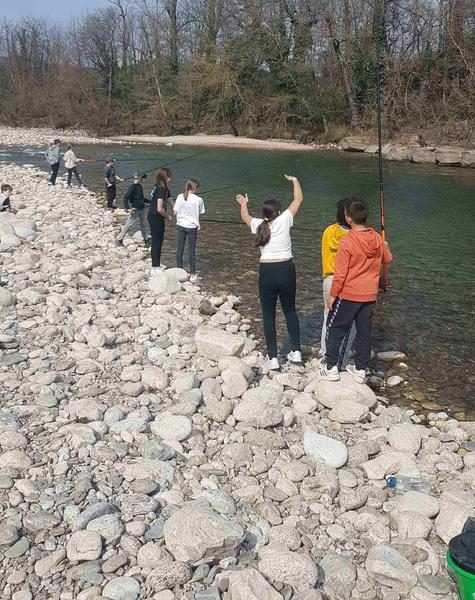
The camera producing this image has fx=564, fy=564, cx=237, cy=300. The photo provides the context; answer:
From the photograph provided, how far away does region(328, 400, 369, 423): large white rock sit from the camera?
475 centimetres

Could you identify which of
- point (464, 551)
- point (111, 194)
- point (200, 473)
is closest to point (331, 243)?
point (200, 473)

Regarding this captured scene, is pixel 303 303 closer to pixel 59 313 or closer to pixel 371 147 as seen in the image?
pixel 59 313

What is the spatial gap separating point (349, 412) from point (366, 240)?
4.86 feet

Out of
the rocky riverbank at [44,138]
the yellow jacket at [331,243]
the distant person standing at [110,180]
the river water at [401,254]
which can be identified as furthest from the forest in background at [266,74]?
the yellow jacket at [331,243]

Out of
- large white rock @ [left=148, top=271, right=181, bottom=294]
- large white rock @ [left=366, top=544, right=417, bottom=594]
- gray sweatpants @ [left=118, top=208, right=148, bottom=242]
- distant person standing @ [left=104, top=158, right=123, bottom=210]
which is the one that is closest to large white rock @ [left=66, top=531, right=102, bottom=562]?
large white rock @ [left=366, top=544, right=417, bottom=594]

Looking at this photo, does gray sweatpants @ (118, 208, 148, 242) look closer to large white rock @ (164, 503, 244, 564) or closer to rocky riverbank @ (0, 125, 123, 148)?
large white rock @ (164, 503, 244, 564)

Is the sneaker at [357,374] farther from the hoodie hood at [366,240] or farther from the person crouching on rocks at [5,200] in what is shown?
the person crouching on rocks at [5,200]

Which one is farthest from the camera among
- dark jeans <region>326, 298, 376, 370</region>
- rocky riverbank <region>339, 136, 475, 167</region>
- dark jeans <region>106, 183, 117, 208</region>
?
rocky riverbank <region>339, 136, 475, 167</region>

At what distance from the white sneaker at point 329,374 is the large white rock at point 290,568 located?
226 cm

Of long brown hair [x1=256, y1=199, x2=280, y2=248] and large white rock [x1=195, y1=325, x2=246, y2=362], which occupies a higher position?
long brown hair [x1=256, y1=199, x2=280, y2=248]

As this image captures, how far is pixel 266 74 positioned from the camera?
1886 inches

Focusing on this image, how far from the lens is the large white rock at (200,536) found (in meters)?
3.04

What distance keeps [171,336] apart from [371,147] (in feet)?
106

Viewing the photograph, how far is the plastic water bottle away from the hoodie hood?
192cm
